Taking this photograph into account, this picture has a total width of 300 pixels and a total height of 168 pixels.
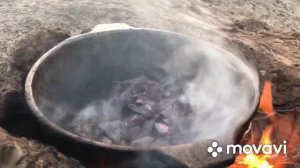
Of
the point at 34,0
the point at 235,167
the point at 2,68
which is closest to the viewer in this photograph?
the point at 235,167

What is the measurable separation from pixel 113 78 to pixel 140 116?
0.72 m

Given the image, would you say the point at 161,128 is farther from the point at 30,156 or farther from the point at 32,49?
the point at 32,49

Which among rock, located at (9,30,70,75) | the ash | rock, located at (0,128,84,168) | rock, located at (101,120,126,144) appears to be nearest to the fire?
the ash

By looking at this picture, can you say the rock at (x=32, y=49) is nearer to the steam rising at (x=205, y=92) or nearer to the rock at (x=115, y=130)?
the steam rising at (x=205, y=92)

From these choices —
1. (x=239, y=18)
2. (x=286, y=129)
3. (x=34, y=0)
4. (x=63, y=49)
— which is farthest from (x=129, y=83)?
(x=34, y=0)

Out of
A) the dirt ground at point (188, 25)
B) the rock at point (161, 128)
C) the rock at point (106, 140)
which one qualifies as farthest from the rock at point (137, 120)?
the dirt ground at point (188, 25)

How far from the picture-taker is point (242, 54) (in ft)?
14.4

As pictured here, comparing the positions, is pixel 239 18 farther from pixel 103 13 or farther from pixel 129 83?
pixel 129 83

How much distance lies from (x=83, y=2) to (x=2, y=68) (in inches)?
93.5

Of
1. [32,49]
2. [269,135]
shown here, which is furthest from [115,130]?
[32,49]

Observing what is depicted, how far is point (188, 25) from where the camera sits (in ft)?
18.3

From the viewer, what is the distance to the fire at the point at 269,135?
10.6 ft

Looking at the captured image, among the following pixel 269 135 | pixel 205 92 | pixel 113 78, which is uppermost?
pixel 205 92

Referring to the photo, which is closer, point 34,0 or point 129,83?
point 129,83
